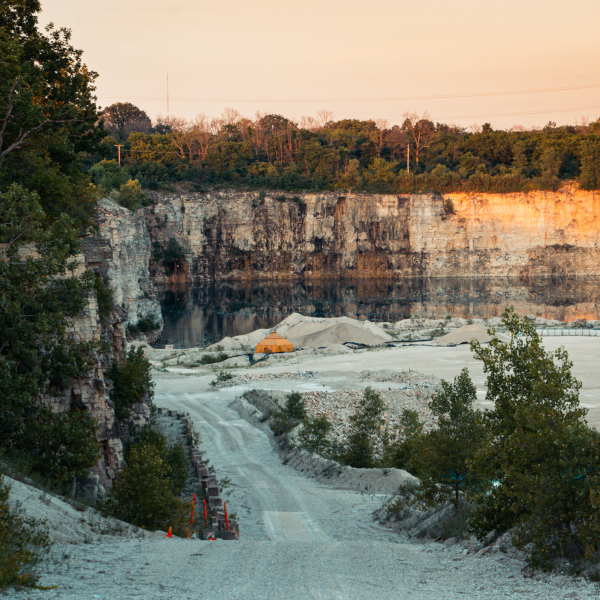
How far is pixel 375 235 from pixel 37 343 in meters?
113

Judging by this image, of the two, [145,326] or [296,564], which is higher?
[296,564]

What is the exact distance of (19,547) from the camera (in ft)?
27.0

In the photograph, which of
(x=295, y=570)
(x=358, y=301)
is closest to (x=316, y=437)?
(x=295, y=570)

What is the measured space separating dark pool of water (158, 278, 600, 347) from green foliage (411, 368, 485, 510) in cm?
4731

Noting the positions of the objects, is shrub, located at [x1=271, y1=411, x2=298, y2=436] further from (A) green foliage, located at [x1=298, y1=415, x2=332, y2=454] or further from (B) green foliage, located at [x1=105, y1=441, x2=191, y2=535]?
(B) green foliage, located at [x1=105, y1=441, x2=191, y2=535]

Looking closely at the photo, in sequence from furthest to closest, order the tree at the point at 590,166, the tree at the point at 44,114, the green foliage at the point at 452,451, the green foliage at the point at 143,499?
the tree at the point at 590,166
the tree at the point at 44,114
the green foliage at the point at 452,451
the green foliage at the point at 143,499

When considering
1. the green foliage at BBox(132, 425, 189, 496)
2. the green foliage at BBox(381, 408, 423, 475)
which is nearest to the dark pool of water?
the green foliage at BBox(132, 425, 189, 496)

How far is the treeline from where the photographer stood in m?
119

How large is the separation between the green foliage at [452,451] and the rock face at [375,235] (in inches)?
4206

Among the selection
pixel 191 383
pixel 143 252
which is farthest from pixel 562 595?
pixel 143 252

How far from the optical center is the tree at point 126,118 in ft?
470

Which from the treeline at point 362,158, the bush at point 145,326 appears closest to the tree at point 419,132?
the treeline at point 362,158

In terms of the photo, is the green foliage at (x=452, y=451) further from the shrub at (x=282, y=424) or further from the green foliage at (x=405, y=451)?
the shrub at (x=282, y=424)

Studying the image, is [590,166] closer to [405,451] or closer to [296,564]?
[405,451]
